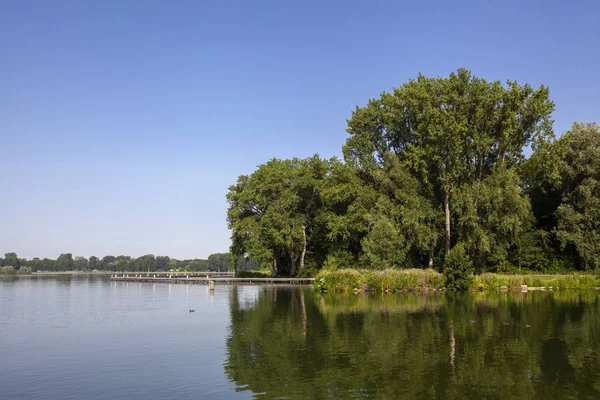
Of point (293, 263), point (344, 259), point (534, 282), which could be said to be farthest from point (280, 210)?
point (534, 282)

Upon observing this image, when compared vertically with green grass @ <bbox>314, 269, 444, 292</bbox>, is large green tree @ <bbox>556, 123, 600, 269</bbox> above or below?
above

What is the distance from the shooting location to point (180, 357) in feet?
66.8

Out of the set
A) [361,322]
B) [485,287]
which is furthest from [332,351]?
[485,287]

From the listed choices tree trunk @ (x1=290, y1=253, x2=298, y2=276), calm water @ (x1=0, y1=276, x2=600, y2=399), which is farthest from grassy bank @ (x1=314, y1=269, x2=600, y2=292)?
tree trunk @ (x1=290, y1=253, x2=298, y2=276)

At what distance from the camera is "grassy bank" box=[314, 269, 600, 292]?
50625 millimetres

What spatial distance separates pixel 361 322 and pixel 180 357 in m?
12.3

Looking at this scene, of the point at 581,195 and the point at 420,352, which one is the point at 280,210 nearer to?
the point at 581,195

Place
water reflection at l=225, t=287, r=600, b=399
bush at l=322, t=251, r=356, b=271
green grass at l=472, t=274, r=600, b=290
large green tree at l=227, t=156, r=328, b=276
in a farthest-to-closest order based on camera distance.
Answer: large green tree at l=227, t=156, r=328, b=276 < bush at l=322, t=251, r=356, b=271 < green grass at l=472, t=274, r=600, b=290 < water reflection at l=225, t=287, r=600, b=399

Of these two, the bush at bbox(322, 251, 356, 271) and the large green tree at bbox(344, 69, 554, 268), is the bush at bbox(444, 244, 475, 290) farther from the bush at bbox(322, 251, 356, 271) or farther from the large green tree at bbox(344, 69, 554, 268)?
the bush at bbox(322, 251, 356, 271)

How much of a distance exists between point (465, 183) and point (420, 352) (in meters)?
41.0

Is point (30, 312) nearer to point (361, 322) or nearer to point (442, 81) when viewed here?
point (361, 322)

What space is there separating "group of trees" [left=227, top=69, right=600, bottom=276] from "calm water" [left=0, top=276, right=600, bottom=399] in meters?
19.9

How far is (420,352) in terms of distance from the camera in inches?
786

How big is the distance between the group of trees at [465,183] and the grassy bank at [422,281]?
2.92 m
